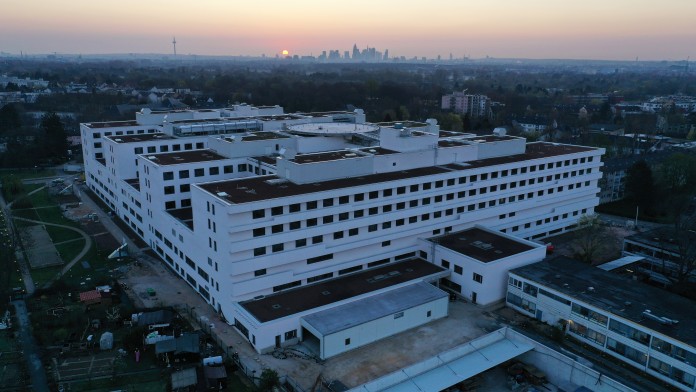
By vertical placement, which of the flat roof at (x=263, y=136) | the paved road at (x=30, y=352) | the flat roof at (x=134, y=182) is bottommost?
the paved road at (x=30, y=352)

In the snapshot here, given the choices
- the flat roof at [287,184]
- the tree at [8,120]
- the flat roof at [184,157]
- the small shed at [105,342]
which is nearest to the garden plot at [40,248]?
the flat roof at [184,157]

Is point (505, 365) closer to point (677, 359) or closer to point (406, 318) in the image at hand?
point (406, 318)

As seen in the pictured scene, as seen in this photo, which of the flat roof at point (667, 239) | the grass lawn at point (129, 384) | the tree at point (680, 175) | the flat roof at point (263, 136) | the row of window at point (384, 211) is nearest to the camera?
the grass lawn at point (129, 384)

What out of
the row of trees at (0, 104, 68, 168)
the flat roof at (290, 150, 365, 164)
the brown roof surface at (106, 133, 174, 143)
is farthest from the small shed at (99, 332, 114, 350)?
the row of trees at (0, 104, 68, 168)

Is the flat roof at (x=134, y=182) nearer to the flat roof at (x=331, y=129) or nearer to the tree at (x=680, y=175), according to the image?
the flat roof at (x=331, y=129)

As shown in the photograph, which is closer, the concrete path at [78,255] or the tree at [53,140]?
the concrete path at [78,255]

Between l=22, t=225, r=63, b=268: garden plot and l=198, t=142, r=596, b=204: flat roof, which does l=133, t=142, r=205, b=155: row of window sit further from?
l=198, t=142, r=596, b=204: flat roof

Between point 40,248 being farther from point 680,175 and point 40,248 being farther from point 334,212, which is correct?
point 680,175
